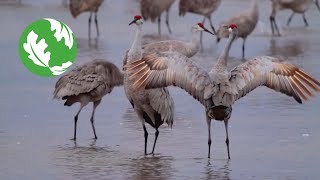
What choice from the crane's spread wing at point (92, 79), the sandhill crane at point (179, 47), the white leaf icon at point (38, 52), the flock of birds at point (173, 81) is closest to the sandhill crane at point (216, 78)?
the flock of birds at point (173, 81)

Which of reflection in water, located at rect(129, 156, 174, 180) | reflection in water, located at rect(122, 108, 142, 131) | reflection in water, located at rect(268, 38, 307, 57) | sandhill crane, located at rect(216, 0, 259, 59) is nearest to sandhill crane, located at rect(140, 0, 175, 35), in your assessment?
reflection in water, located at rect(268, 38, 307, 57)

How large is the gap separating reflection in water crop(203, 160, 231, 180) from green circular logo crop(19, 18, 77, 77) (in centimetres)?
681

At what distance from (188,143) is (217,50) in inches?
363

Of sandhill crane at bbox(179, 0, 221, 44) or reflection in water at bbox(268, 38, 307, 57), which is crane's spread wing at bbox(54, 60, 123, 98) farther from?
sandhill crane at bbox(179, 0, 221, 44)

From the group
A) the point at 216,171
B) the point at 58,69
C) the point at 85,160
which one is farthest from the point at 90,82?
the point at 58,69

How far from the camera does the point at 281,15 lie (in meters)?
26.5

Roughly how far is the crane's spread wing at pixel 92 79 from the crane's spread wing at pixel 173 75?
1.58 metres

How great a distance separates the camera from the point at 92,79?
12.1m

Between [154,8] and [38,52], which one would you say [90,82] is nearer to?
[38,52]

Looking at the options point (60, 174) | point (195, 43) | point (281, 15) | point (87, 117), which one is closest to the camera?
Answer: point (60, 174)

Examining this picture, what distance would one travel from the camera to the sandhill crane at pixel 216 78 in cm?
1048

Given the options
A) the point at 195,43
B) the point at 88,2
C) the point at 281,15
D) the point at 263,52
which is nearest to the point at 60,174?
the point at 195,43

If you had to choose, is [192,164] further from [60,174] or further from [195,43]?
[195,43]

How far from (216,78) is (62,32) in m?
9.76
